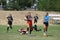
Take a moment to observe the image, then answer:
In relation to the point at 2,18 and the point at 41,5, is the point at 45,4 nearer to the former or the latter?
the point at 41,5

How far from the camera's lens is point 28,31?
26.5 m

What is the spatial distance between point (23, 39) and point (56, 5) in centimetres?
3746

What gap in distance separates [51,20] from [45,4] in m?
9.98

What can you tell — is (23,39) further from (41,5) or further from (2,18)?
(41,5)

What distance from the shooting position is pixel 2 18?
166 feet

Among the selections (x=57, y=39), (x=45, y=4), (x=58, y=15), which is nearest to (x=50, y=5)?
(x=45, y=4)

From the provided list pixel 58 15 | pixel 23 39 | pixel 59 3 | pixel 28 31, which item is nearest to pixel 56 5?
pixel 59 3

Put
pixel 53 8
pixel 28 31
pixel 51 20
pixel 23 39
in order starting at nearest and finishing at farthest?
pixel 23 39
pixel 28 31
pixel 51 20
pixel 53 8

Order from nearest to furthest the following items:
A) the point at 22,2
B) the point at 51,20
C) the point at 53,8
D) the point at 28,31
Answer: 1. the point at 28,31
2. the point at 51,20
3. the point at 53,8
4. the point at 22,2

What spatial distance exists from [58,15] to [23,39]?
2944 centimetres

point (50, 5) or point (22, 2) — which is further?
point (22, 2)

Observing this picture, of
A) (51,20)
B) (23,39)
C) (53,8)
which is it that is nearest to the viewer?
(23,39)

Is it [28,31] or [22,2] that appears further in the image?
[22,2]

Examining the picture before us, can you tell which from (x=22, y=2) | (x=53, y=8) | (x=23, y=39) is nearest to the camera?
(x=23, y=39)
